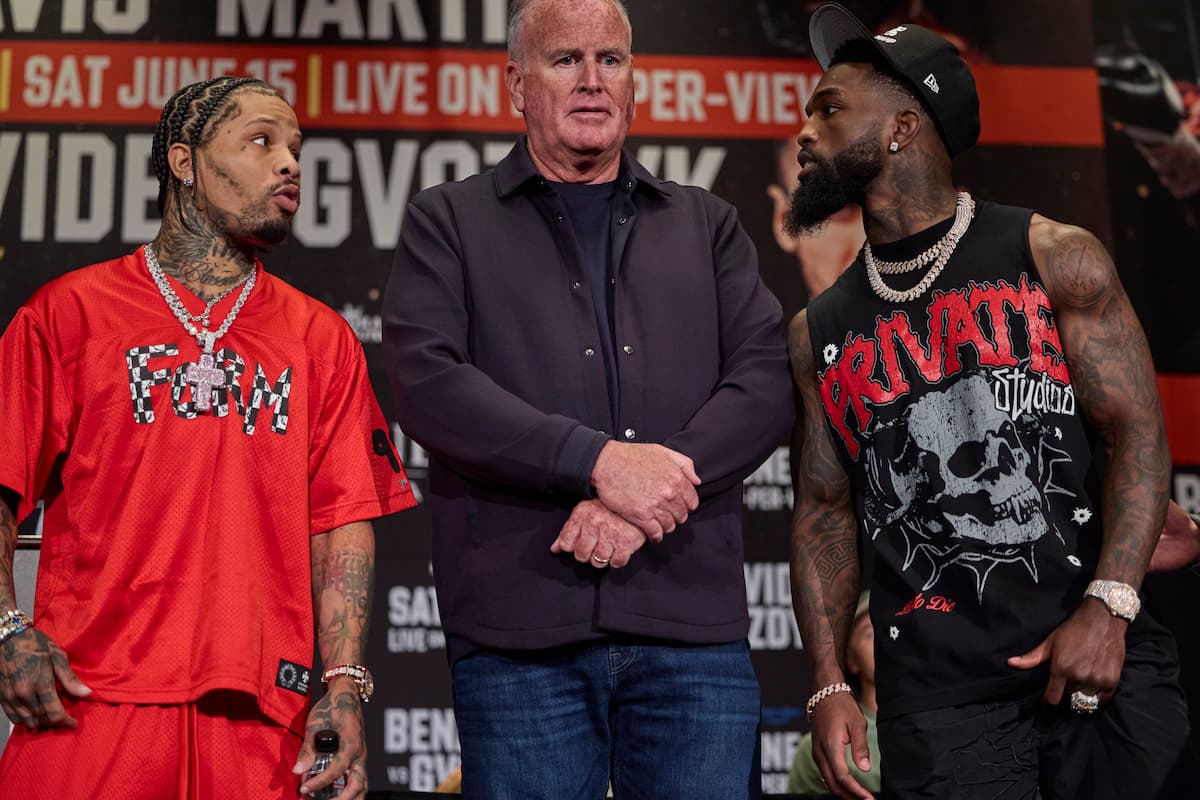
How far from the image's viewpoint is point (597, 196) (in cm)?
241

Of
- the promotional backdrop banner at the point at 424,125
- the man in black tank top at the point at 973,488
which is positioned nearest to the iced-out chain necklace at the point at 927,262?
the man in black tank top at the point at 973,488

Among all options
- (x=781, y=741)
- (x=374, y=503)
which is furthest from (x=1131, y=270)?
(x=374, y=503)

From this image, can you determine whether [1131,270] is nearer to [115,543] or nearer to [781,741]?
[781,741]

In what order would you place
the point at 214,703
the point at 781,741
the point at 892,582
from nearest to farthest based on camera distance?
1. the point at 214,703
2. the point at 892,582
3. the point at 781,741

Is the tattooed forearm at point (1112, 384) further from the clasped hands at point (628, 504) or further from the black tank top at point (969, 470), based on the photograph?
the clasped hands at point (628, 504)

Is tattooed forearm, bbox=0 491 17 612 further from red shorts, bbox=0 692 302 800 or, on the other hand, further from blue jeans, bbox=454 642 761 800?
blue jeans, bbox=454 642 761 800

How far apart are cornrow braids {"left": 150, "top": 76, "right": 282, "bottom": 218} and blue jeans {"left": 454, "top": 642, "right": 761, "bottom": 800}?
3.54 ft

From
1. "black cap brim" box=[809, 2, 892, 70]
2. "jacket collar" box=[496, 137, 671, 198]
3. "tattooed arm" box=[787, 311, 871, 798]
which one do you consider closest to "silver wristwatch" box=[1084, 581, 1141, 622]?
"tattooed arm" box=[787, 311, 871, 798]

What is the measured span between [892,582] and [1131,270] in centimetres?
278

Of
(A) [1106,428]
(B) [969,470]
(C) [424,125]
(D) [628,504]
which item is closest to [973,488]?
(B) [969,470]

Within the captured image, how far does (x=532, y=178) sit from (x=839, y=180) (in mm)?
596

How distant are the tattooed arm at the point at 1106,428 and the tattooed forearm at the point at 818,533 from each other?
1.28 ft

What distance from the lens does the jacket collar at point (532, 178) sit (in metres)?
2.38

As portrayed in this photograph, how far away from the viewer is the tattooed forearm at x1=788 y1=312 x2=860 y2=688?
7.95 ft
